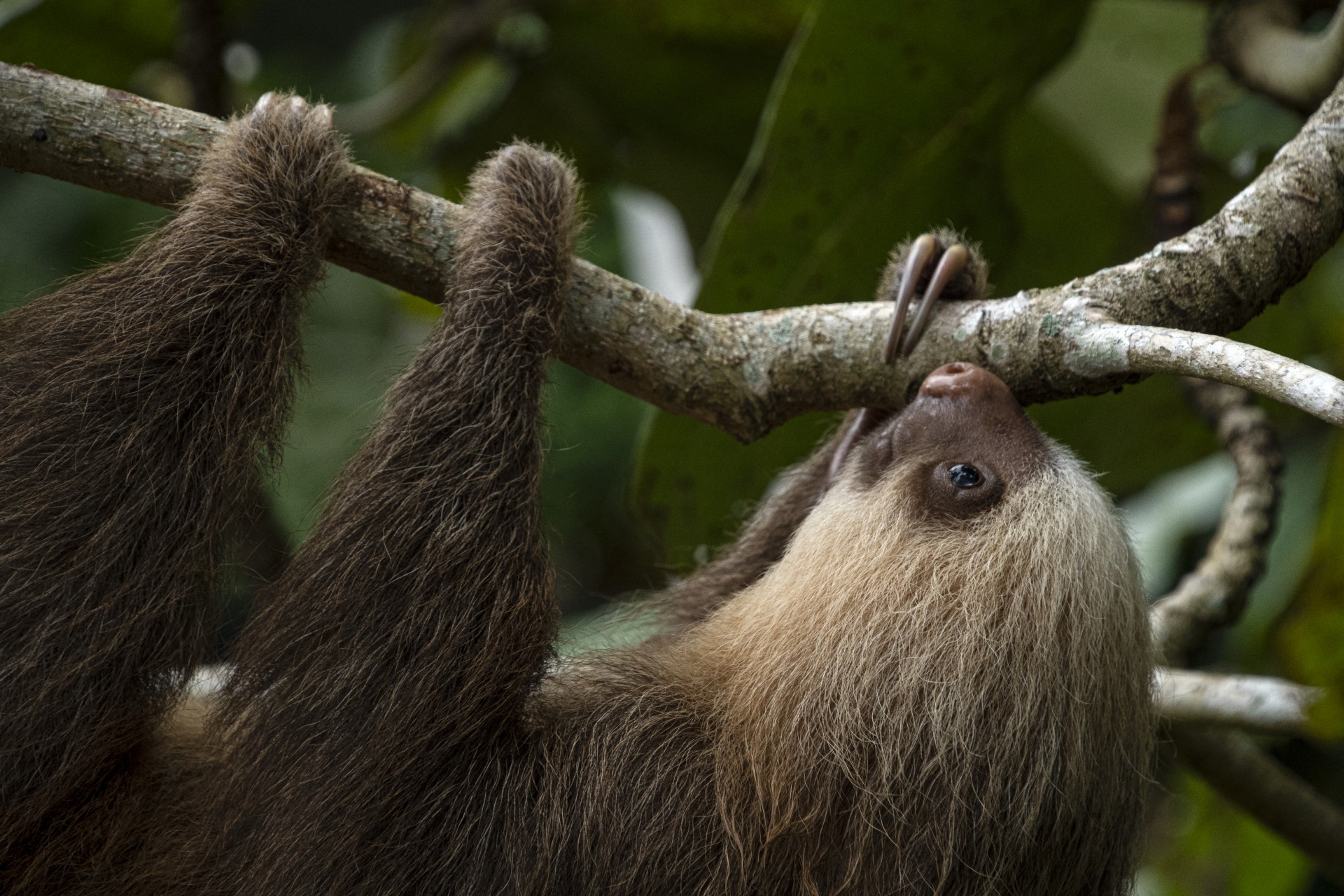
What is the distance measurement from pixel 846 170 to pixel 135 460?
207 centimetres

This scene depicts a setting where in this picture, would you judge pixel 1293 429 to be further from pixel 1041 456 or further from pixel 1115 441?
pixel 1041 456

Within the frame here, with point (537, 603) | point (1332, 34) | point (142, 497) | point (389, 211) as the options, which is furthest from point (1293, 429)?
point (142, 497)

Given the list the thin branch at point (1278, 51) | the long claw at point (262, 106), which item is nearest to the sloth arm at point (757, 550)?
the thin branch at point (1278, 51)

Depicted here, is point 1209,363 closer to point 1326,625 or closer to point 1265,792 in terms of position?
point 1326,625

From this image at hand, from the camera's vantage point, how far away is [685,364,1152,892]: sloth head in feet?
7.73

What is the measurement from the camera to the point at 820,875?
7.79 feet

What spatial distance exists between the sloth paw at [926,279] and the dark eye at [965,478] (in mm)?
268

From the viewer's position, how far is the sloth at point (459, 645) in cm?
233

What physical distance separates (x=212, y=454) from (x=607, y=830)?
1076mm

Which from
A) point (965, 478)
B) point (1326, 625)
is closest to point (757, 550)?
point (965, 478)

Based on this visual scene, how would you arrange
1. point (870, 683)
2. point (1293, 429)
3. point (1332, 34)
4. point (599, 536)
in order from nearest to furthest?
point (870, 683) → point (1332, 34) → point (1293, 429) → point (599, 536)

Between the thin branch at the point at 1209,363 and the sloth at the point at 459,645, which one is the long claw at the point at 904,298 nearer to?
the sloth at the point at 459,645

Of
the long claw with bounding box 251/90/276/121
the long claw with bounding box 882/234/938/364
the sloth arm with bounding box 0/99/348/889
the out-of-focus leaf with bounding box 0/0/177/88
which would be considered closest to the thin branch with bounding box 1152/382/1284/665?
the long claw with bounding box 882/234/938/364

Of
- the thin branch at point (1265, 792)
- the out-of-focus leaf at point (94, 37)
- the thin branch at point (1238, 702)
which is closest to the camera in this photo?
the thin branch at point (1238, 702)
